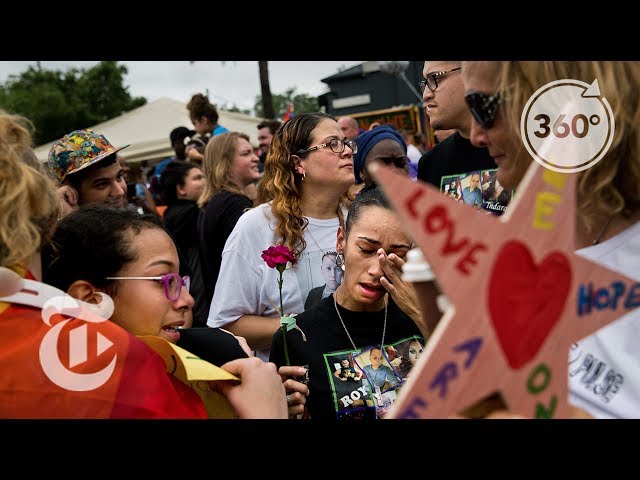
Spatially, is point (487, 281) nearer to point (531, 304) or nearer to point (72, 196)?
point (531, 304)

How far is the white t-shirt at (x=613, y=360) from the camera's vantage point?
1223mm

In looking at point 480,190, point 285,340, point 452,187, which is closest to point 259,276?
point 285,340

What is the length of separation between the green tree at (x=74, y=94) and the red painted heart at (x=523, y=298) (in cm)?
2326

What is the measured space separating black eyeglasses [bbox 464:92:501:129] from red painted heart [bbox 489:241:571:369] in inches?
14.5

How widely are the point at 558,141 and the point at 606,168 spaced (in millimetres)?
225

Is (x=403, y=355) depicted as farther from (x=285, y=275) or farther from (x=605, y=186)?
(x=605, y=186)

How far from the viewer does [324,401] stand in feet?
7.06

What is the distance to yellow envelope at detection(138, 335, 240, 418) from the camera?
1390 millimetres

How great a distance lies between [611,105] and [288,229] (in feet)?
6.72

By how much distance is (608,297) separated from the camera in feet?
3.82

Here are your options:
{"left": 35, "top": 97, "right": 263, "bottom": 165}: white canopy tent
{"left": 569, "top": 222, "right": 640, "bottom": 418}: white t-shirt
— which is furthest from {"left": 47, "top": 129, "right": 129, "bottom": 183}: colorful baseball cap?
{"left": 35, "top": 97, "right": 263, "bottom": 165}: white canopy tent
